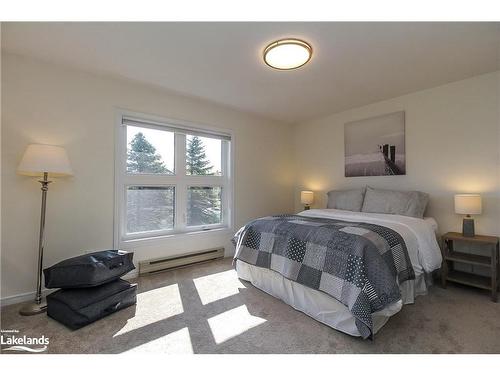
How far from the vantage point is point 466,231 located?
240 centimetres

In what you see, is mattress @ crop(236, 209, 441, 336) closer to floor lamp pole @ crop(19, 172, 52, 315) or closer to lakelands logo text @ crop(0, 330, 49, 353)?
lakelands logo text @ crop(0, 330, 49, 353)

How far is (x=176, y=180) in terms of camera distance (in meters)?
3.12

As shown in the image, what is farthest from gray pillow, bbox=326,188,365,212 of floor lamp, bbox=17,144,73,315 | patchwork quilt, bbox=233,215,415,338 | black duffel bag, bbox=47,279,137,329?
floor lamp, bbox=17,144,73,315

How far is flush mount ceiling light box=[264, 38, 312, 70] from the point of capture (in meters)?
1.86

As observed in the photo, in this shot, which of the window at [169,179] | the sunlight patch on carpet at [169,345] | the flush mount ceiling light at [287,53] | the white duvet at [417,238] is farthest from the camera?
the window at [169,179]

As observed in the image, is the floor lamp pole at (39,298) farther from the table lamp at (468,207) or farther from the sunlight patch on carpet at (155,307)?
the table lamp at (468,207)

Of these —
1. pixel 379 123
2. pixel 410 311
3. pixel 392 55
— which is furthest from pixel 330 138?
pixel 410 311

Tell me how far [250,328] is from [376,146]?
2.95 m

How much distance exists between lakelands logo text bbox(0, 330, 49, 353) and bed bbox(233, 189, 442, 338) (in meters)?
1.59

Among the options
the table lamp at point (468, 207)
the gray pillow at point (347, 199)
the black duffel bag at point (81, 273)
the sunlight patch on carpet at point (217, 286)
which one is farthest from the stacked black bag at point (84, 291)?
the table lamp at point (468, 207)

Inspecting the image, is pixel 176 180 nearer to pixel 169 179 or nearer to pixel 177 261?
pixel 169 179

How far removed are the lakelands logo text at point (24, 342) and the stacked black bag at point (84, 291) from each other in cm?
17

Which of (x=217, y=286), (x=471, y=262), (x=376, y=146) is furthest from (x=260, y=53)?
(x=471, y=262)

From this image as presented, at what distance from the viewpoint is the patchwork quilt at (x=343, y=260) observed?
4.97ft
